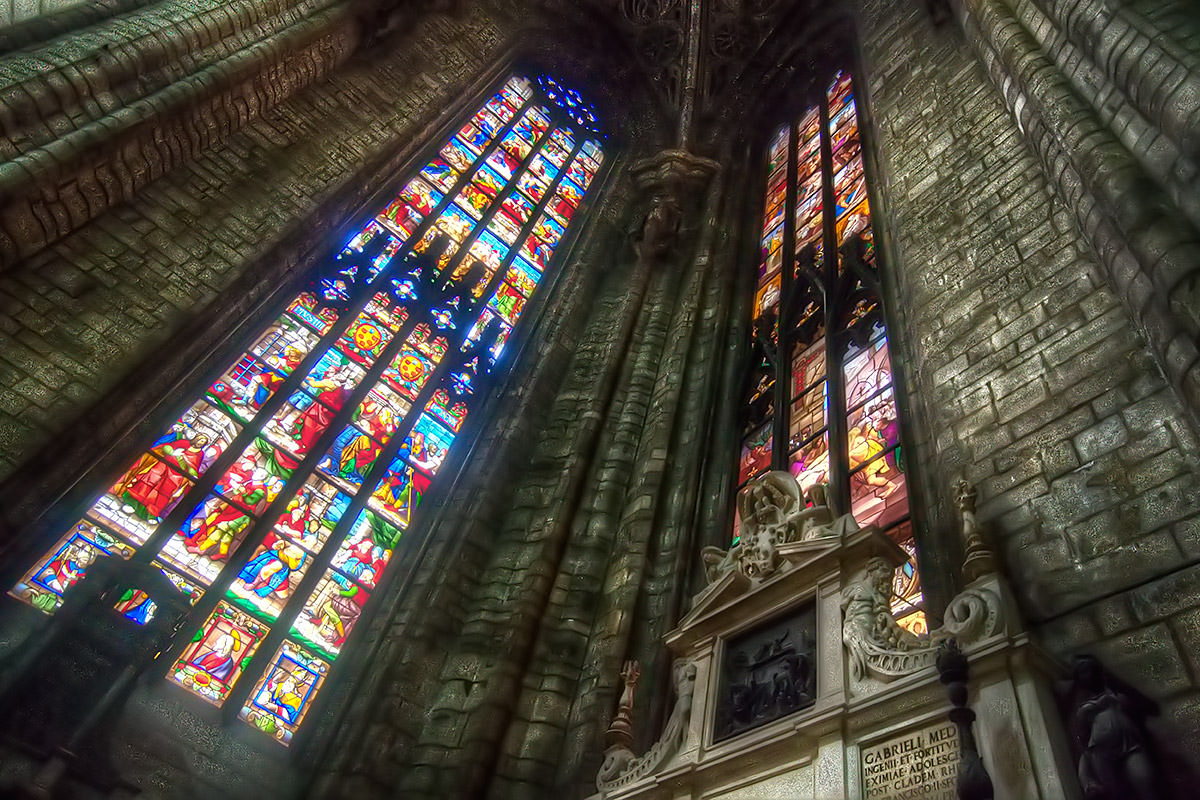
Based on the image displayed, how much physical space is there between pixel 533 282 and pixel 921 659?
7.60 metres

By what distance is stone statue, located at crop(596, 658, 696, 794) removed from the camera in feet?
14.9

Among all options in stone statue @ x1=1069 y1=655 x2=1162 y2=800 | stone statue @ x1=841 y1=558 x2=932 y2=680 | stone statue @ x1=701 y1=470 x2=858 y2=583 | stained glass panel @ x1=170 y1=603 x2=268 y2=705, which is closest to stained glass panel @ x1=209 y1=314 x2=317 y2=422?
stained glass panel @ x1=170 y1=603 x2=268 y2=705

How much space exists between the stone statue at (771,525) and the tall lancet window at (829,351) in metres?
0.52

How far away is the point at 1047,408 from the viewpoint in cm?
436

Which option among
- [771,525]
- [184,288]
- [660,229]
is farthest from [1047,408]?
[660,229]

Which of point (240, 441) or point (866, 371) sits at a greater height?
point (866, 371)

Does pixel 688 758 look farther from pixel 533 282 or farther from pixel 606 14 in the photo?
pixel 606 14

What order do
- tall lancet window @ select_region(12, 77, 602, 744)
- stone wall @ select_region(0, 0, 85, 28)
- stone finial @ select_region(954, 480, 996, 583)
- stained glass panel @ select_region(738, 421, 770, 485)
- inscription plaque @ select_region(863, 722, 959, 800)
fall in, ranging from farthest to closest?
stained glass panel @ select_region(738, 421, 770, 485)
stone wall @ select_region(0, 0, 85, 28)
tall lancet window @ select_region(12, 77, 602, 744)
stone finial @ select_region(954, 480, 996, 583)
inscription plaque @ select_region(863, 722, 959, 800)

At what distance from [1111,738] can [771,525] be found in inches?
94.9

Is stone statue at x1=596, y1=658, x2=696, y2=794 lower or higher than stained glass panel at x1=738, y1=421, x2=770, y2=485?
lower

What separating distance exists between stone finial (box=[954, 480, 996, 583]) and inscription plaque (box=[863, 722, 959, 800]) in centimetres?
78

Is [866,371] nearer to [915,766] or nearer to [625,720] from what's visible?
[625,720]

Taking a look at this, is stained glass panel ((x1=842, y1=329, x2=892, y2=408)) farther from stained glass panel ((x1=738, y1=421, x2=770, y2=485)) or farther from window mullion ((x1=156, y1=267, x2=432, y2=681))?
window mullion ((x1=156, y1=267, x2=432, y2=681))

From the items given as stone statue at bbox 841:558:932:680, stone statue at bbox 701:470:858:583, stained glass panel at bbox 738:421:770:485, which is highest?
stained glass panel at bbox 738:421:770:485
